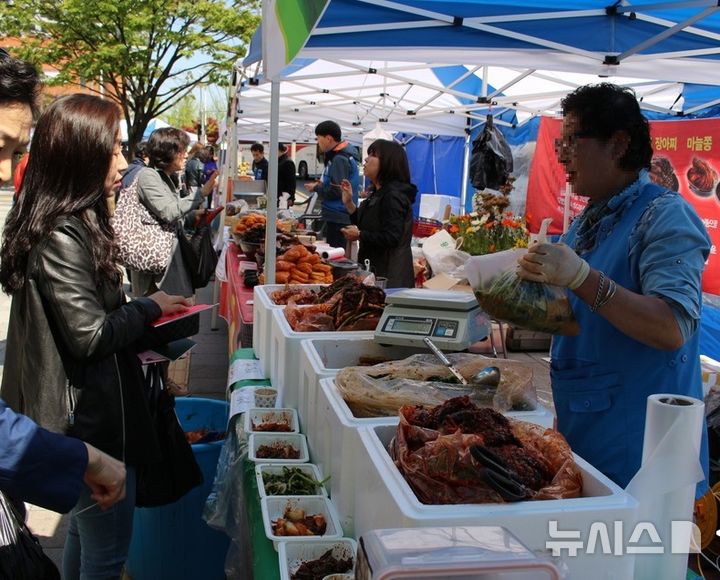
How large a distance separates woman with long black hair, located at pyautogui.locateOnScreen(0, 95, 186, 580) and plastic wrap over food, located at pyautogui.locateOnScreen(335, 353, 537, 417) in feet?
2.53

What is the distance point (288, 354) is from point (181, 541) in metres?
1.07

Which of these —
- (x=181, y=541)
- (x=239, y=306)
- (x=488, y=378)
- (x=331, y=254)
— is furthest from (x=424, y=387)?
(x=331, y=254)

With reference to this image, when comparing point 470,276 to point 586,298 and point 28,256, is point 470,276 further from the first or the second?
point 28,256

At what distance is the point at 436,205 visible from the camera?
1505 cm

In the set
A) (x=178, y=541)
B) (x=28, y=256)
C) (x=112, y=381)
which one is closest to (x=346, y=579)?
(x=112, y=381)

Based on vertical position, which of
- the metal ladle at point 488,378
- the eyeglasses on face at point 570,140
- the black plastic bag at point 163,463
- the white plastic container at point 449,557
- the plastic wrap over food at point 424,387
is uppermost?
the eyeglasses on face at point 570,140

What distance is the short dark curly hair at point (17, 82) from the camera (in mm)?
1505

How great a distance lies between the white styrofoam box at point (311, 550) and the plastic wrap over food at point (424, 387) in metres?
0.31

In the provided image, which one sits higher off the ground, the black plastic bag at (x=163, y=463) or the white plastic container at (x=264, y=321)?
the white plastic container at (x=264, y=321)

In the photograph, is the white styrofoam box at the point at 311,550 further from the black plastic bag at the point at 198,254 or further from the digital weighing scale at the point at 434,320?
the black plastic bag at the point at 198,254

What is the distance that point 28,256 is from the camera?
207 cm

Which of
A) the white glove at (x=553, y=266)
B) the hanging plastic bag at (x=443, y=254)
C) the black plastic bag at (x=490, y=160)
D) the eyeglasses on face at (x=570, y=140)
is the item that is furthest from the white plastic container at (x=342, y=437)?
the black plastic bag at (x=490, y=160)

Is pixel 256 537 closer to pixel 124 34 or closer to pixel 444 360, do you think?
pixel 444 360

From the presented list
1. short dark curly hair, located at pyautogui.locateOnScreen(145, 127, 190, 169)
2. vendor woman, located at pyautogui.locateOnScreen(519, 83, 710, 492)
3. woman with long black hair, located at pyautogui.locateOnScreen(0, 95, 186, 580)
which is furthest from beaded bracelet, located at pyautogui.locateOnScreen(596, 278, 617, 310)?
short dark curly hair, located at pyautogui.locateOnScreen(145, 127, 190, 169)
